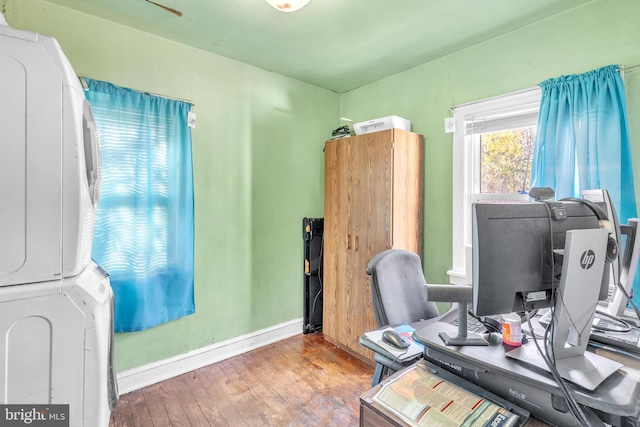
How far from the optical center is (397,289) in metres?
1.82

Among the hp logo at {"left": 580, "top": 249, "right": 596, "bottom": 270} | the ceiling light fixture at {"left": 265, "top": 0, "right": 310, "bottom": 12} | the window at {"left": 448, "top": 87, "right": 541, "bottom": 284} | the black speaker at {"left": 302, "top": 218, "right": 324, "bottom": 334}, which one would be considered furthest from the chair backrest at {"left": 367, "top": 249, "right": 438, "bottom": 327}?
the ceiling light fixture at {"left": 265, "top": 0, "right": 310, "bottom": 12}

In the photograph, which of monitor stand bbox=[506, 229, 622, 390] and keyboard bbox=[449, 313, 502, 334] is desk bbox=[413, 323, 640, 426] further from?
keyboard bbox=[449, 313, 502, 334]

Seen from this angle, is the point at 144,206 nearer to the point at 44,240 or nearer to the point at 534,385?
the point at 44,240

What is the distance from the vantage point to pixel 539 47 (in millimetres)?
2086

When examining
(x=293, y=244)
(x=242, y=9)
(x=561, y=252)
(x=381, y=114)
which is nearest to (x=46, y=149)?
(x=242, y=9)

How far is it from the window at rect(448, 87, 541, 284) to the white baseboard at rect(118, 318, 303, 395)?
1.67 m

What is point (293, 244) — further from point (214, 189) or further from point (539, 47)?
point (539, 47)

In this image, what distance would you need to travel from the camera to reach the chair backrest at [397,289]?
66.5 inches

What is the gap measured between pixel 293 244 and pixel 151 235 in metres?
1.32

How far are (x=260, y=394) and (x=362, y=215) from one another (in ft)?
5.12

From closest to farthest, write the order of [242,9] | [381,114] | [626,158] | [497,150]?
[626,158], [242,9], [497,150], [381,114]

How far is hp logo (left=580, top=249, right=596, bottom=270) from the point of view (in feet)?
3.00
